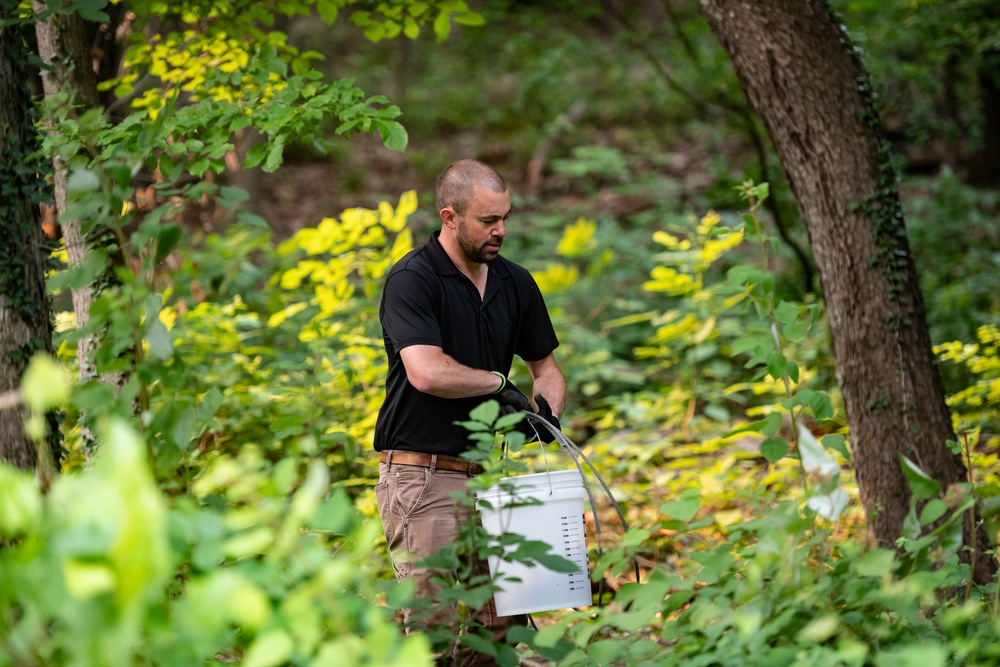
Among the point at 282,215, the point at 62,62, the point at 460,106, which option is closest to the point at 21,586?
the point at 62,62

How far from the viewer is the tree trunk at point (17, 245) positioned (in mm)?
2801

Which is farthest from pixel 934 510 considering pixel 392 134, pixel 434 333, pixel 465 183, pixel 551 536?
pixel 392 134

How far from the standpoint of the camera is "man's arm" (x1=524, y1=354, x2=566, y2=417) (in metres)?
3.48

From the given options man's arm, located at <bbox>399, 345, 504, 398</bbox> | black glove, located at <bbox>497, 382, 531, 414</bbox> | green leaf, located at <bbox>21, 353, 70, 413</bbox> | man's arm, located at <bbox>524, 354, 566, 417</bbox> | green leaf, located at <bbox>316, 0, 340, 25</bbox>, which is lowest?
man's arm, located at <bbox>524, 354, 566, 417</bbox>

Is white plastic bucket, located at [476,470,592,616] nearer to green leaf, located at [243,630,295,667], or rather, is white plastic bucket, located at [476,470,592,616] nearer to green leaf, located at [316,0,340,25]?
green leaf, located at [243,630,295,667]

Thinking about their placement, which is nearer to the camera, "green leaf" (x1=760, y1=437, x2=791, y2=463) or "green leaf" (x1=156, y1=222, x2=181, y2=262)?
"green leaf" (x1=156, y1=222, x2=181, y2=262)

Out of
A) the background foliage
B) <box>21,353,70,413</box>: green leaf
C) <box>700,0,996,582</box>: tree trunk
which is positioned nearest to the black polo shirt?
the background foliage

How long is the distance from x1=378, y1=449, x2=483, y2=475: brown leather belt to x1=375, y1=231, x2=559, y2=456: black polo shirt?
0.07 feet

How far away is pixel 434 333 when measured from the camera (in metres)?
3.07

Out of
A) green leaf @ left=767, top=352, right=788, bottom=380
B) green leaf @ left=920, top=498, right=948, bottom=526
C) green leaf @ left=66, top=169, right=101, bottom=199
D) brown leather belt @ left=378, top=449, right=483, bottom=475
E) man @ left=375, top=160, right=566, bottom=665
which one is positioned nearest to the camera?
green leaf @ left=66, top=169, right=101, bottom=199

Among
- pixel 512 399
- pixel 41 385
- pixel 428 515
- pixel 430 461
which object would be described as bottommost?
pixel 428 515

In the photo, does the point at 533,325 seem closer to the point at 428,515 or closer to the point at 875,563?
the point at 428,515

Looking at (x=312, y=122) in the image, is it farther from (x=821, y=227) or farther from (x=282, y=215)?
(x=282, y=215)

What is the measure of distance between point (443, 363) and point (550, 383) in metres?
0.68
